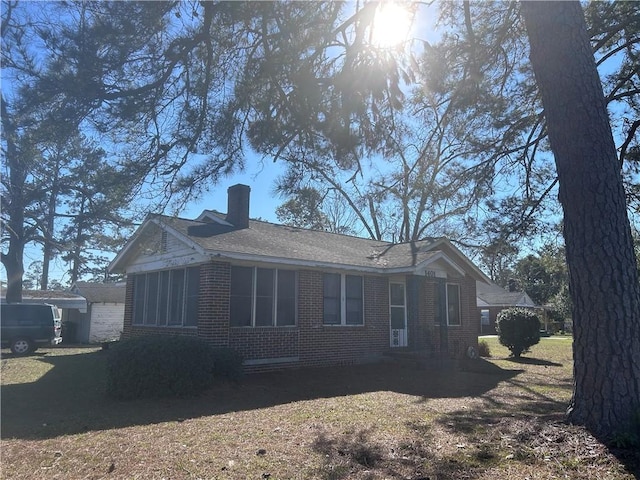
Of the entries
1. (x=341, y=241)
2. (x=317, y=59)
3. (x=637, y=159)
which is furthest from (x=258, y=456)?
(x=341, y=241)

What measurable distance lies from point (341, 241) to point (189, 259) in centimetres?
700

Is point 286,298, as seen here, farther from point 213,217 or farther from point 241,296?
point 213,217

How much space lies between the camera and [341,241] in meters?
18.6

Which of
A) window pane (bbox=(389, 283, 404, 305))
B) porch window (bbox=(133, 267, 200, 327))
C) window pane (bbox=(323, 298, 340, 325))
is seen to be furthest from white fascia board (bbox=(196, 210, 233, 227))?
window pane (bbox=(389, 283, 404, 305))

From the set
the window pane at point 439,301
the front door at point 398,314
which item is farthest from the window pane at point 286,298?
the window pane at point 439,301

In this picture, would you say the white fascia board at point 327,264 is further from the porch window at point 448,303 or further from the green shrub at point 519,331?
the green shrub at point 519,331

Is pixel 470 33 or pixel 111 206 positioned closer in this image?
pixel 111 206

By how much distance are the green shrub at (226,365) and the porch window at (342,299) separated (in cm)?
396

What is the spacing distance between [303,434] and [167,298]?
9.24 meters

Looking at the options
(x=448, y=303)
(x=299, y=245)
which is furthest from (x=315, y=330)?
(x=448, y=303)

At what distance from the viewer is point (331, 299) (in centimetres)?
1467

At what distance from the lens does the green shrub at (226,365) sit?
1072cm

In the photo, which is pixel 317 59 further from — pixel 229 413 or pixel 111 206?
pixel 229 413

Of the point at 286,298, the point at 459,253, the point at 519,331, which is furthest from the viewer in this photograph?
the point at 519,331
